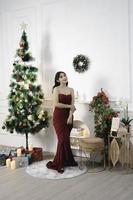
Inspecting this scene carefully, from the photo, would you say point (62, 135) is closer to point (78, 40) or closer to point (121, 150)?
point (121, 150)

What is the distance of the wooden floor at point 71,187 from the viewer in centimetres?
387

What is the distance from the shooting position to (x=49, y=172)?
4820 millimetres

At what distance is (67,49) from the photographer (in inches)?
228

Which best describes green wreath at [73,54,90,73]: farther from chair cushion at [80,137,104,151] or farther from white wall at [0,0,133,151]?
chair cushion at [80,137,104,151]

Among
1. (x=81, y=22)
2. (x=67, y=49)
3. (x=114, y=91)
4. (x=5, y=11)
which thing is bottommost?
(x=114, y=91)

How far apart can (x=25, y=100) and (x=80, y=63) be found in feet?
3.97

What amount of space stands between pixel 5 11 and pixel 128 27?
2808mm

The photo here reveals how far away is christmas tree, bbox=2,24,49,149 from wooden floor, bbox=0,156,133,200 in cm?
106

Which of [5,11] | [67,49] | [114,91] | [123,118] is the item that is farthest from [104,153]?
[5,11]

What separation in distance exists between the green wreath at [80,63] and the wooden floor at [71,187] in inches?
74.6

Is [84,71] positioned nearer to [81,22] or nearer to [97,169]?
[81,22]

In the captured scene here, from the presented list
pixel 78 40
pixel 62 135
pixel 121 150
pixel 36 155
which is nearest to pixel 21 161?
pixel 36 155

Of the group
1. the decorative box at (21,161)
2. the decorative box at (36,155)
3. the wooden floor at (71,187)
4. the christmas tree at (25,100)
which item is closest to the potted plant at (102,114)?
the wooden floor at (71,187)

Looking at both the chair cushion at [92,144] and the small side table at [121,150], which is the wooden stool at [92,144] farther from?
the small side table at [121,150]
